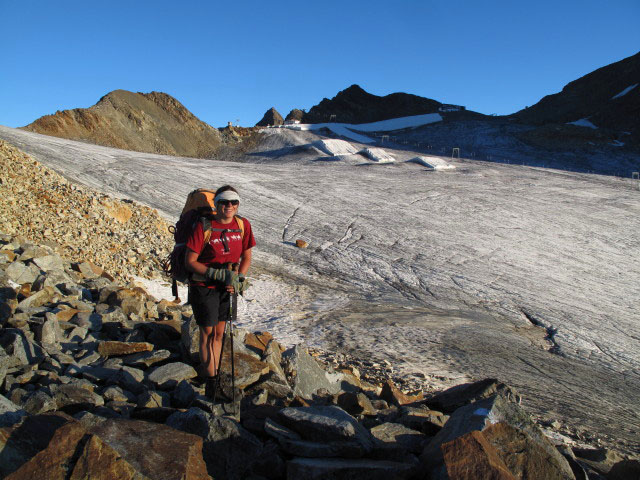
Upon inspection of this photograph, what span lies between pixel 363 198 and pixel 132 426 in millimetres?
18630

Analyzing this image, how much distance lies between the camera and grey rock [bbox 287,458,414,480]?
9.39ft

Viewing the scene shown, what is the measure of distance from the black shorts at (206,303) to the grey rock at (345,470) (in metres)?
1.77

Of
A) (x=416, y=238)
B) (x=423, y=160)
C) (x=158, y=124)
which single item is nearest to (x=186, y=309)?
(x=416, y=238)

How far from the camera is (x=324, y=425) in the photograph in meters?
3.24

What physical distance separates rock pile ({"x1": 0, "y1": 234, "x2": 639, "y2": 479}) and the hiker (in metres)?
0.22

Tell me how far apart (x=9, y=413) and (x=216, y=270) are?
1.78m

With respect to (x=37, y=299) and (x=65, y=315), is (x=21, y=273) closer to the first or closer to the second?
(x=37, y=299)

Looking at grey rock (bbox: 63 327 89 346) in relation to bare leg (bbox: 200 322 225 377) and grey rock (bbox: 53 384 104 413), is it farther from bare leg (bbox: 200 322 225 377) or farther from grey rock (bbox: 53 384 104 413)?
grey rock (bbox: 53 384 104 413)

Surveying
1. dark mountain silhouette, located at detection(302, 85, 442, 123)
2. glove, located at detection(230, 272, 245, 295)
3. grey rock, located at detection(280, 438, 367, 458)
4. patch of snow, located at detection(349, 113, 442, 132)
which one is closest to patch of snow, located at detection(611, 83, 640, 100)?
dark mountain silhouette, located at detection(302, 85, 442, 123)

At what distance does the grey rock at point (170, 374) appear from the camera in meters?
4.35

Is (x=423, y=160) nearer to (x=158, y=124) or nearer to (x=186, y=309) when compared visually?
(x=158, y=124)

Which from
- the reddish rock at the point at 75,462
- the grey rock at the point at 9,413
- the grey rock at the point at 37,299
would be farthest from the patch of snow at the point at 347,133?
the reddish rock at the point at 75,462

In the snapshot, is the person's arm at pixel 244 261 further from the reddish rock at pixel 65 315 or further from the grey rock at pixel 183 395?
the reddish rock at pixel 65 315

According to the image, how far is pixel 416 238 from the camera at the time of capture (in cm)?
1661
